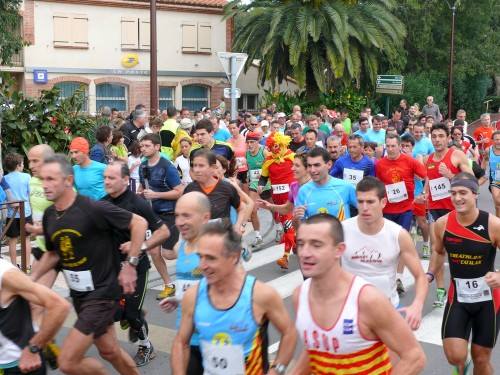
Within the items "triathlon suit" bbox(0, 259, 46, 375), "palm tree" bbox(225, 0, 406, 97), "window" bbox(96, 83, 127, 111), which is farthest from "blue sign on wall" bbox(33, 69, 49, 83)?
"triathlon suit" bbox(0, 259, 46, 375)

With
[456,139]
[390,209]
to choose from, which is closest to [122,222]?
[390,209]

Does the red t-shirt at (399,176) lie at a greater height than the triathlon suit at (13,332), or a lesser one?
greater

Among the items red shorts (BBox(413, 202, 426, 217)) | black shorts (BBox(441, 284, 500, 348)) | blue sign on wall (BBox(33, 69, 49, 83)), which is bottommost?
black shorts (BBox(441, 284, 500, 348))

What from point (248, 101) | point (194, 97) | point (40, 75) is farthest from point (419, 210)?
point (248, 101)

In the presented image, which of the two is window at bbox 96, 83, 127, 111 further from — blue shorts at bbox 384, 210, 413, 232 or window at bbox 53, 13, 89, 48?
blue shorts at bbox 384, 210, 413, 232

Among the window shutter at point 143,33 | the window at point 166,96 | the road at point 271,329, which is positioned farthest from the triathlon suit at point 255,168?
the window at point 166,96

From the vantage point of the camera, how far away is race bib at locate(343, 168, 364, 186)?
31.1ft

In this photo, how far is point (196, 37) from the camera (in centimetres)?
3812

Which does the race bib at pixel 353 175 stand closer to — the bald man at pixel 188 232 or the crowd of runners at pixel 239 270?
the crowd of runners at pixel 239 270

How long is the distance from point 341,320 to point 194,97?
118 feet

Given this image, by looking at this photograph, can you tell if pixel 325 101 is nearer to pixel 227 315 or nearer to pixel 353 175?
pixel 353 175

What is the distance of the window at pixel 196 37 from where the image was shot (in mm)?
37688

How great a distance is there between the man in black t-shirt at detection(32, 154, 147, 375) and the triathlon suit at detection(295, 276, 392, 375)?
191cm

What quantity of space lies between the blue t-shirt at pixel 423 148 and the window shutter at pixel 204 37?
26943mm
